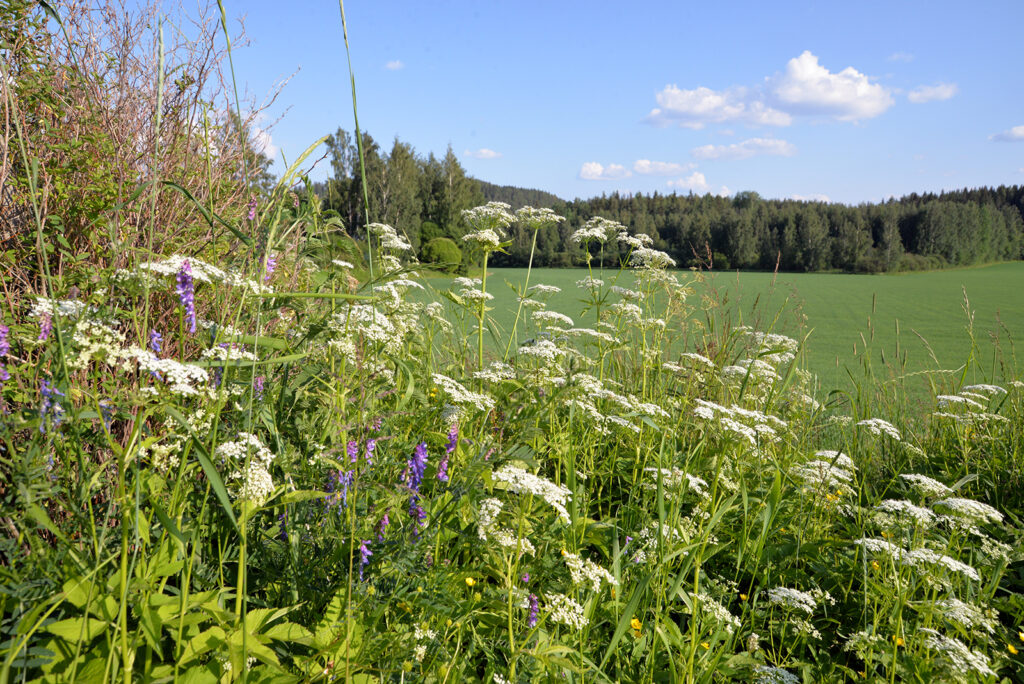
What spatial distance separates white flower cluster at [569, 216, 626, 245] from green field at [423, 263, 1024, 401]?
354 mm

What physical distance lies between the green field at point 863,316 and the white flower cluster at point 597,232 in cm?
35

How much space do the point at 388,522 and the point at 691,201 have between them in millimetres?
44223

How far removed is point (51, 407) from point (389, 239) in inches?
90.0

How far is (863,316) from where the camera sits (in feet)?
43.8

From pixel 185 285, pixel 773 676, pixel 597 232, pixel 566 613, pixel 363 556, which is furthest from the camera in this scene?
pixel 597 232

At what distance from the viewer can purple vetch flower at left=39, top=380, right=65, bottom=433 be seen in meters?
1.13

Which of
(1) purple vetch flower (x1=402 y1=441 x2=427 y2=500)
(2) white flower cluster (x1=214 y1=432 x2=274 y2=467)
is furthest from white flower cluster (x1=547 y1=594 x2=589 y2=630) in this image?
(2) white flower cluster (x1=214 y1=432 x2=274 y2=467)

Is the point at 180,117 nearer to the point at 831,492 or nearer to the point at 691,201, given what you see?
the point at 831,492

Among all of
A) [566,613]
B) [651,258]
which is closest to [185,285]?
[566,613]

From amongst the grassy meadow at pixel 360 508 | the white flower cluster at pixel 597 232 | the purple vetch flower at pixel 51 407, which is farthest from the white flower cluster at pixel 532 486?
the white flower cluster at pixel 597 232

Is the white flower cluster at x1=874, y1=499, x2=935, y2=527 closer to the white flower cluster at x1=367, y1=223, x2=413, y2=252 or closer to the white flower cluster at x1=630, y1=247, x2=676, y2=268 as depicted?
the white flower cluster at x1=630, y1=247, x2=676, y2=268

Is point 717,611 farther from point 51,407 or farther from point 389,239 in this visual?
point 389,239

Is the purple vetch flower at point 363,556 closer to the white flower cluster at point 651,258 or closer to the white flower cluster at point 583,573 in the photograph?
the white flower cluster at point 583,573

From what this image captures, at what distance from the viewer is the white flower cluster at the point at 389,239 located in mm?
3049
